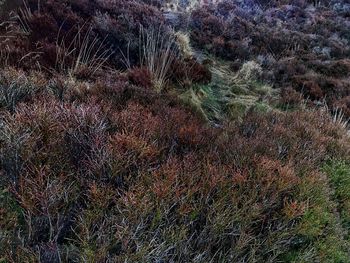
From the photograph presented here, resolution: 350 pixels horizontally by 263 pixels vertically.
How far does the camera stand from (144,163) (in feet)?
11.2

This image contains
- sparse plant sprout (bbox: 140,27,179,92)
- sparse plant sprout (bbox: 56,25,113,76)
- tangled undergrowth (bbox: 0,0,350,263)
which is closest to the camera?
tangled undergrowth (bbox: 0,0,350,263)

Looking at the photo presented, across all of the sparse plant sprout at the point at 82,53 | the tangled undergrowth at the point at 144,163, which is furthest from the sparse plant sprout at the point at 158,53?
the sparse plant sprout at the point at 82,53

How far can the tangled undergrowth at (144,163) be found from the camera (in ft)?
8.96

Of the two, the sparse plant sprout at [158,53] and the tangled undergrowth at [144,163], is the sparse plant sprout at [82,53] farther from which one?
the sparse plant sprout at [158,53]

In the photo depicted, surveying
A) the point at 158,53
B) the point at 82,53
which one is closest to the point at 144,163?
the point at 82,53

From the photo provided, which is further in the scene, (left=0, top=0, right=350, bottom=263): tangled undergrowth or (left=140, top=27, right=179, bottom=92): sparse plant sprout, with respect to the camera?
(left=140, top=27, right=179, bottom=92): sparse plant sprout

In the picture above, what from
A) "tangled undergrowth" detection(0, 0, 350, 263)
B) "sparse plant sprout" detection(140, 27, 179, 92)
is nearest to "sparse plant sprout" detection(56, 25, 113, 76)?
"tangled undergrowth" detection(0, 0, 350, 263)

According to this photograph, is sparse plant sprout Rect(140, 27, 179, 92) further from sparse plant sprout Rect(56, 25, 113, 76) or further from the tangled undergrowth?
sparse plant sprout Rect(56, 25, 113, 76)

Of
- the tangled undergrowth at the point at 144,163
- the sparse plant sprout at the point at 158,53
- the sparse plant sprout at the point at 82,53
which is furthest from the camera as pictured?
the sparse plant sprout at the point at 158,53

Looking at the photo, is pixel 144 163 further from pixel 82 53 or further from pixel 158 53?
pixel 158 53

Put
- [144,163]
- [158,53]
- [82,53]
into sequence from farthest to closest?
1. [158,53]
2. [82,53]
3. [144,163]

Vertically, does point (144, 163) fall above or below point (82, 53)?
above

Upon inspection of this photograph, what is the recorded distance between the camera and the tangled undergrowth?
2.73 m

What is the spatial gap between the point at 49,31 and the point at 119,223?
Result: 5267 mm
